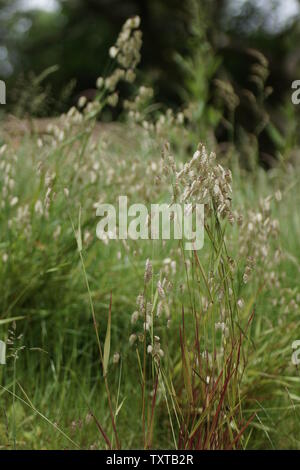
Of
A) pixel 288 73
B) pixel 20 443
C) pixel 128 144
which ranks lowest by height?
pixel 20 443

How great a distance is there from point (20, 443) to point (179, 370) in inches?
20.7

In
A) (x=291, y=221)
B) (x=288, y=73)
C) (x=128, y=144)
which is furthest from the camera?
(x=288, y=73)

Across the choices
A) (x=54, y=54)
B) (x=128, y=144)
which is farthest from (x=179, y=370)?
(x=54, y=54)

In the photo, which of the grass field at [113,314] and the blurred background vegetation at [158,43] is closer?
the grass field at [113,314]

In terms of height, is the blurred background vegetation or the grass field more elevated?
the blurred background vegetation

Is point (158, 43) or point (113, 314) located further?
point (158, 43)

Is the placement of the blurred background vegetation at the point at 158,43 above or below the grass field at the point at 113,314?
above

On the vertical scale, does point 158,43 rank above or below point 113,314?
above

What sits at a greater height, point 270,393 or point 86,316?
→ point 86,316

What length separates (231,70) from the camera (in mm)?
12930

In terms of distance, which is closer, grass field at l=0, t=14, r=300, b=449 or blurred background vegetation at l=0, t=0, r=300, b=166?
grass field at l=0, t=14, r=300, b=449
